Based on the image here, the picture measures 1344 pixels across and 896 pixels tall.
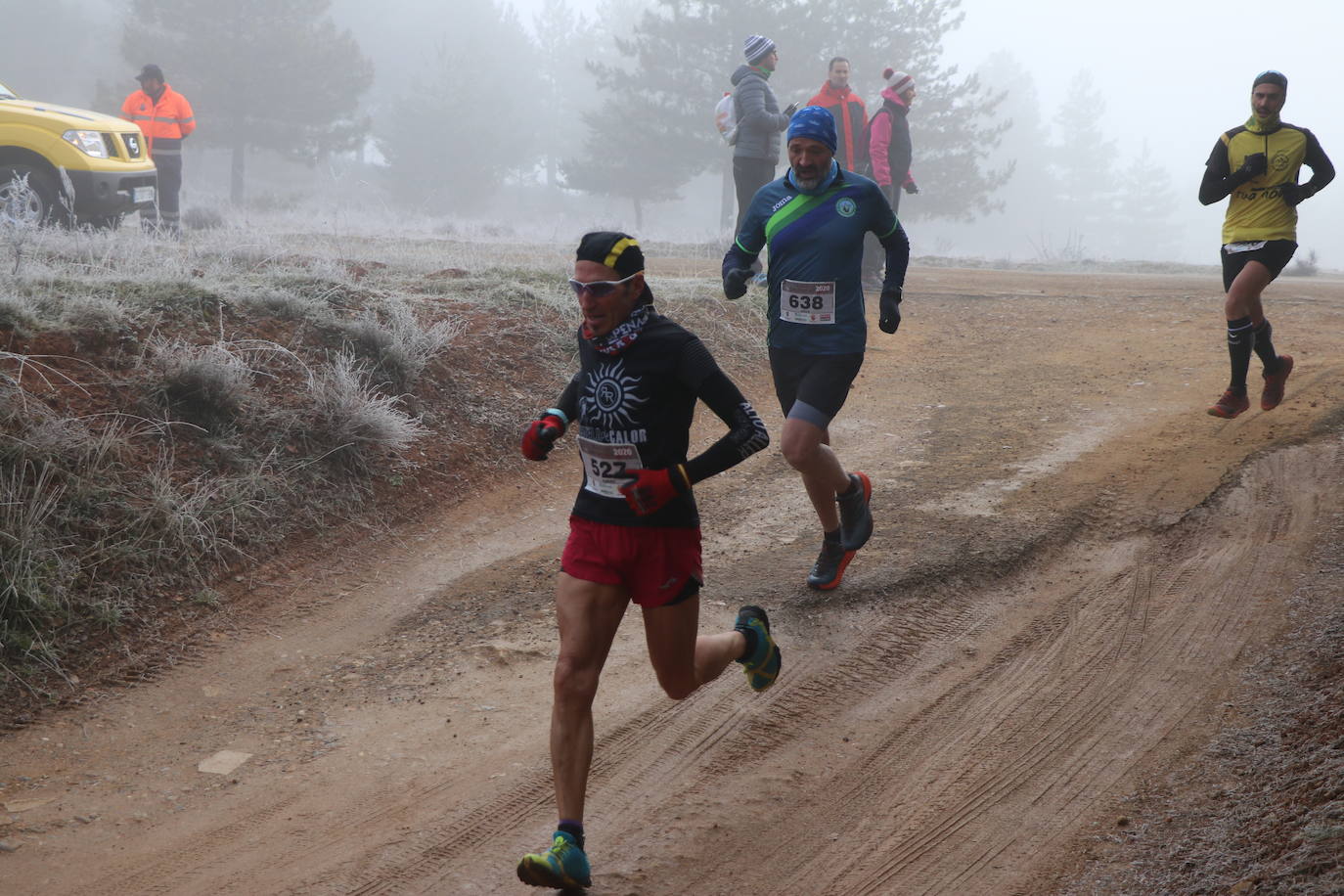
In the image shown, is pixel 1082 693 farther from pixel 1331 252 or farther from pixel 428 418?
pixel 1331 252

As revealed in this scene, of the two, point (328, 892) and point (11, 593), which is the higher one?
point (11, 593)

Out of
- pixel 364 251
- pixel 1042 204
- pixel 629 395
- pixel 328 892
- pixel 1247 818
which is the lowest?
pixel 328 892

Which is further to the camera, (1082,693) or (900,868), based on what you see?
(1082,693)

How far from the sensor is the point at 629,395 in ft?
11.9

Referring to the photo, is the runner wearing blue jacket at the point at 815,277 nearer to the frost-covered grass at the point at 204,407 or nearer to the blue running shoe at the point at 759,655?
the blue running shoe at the point at 759,655

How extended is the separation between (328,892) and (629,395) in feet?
6.11

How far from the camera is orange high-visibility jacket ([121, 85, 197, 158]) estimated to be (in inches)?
586

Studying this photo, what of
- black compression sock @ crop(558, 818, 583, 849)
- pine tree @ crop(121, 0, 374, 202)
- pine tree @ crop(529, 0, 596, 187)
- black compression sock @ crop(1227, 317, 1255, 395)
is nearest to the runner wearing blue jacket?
black compression sock @ crop(558, 818, 583, 849)

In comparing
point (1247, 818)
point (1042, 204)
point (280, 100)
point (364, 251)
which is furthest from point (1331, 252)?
point (1247, 818)

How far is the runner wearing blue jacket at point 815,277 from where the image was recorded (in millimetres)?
5258

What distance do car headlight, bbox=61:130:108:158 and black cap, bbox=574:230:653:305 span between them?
999 cm

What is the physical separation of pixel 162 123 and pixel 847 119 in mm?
9316

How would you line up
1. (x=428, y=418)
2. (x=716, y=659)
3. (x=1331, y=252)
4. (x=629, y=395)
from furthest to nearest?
(x=1331, y=252) < (x=428, y=418) < (x=716, y=659) < (x=629, y=395)

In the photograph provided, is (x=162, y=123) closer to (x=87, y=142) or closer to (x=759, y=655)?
(x=87, y=142)
